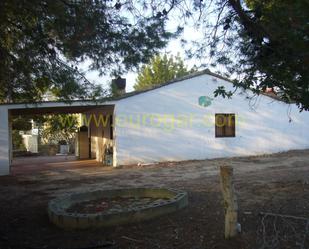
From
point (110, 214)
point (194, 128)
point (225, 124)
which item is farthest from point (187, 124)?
point (110, 214)

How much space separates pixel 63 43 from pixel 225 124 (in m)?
13.9

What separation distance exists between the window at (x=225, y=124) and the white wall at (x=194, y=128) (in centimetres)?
23

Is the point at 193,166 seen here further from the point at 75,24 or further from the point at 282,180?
the point at 75,24

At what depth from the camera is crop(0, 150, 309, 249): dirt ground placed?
6.93 metres

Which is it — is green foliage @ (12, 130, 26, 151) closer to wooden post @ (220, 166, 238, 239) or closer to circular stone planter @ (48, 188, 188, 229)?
circular stone planter @ (48, 188, 188, 229)

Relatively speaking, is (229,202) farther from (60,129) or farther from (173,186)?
(60,129)

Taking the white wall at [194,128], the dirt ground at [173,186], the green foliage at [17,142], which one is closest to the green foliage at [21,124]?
the green foliage at [17,142]

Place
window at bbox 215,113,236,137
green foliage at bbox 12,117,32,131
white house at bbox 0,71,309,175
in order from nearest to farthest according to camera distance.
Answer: white house at bbox 0,71,309,175 < window at bbox 215,113,236,137 < green foliage at bbox 12,117,32,131

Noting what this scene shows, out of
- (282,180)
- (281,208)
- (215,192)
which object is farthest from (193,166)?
(281,208)

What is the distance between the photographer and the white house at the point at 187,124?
18469 millimetres

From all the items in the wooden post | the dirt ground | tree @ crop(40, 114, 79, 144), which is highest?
tree @ crop(40, 114, 79, 144)

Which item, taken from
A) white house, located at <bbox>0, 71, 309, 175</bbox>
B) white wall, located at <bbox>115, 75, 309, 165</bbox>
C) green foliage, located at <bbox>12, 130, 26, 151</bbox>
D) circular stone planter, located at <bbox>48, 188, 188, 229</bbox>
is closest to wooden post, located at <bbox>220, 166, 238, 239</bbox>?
circular stone planter, located at <bbox>48, 188, 188, 229</bbox>

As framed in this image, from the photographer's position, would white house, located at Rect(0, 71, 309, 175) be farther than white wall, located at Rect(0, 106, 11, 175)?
Yes

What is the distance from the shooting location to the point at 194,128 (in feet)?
65.3
